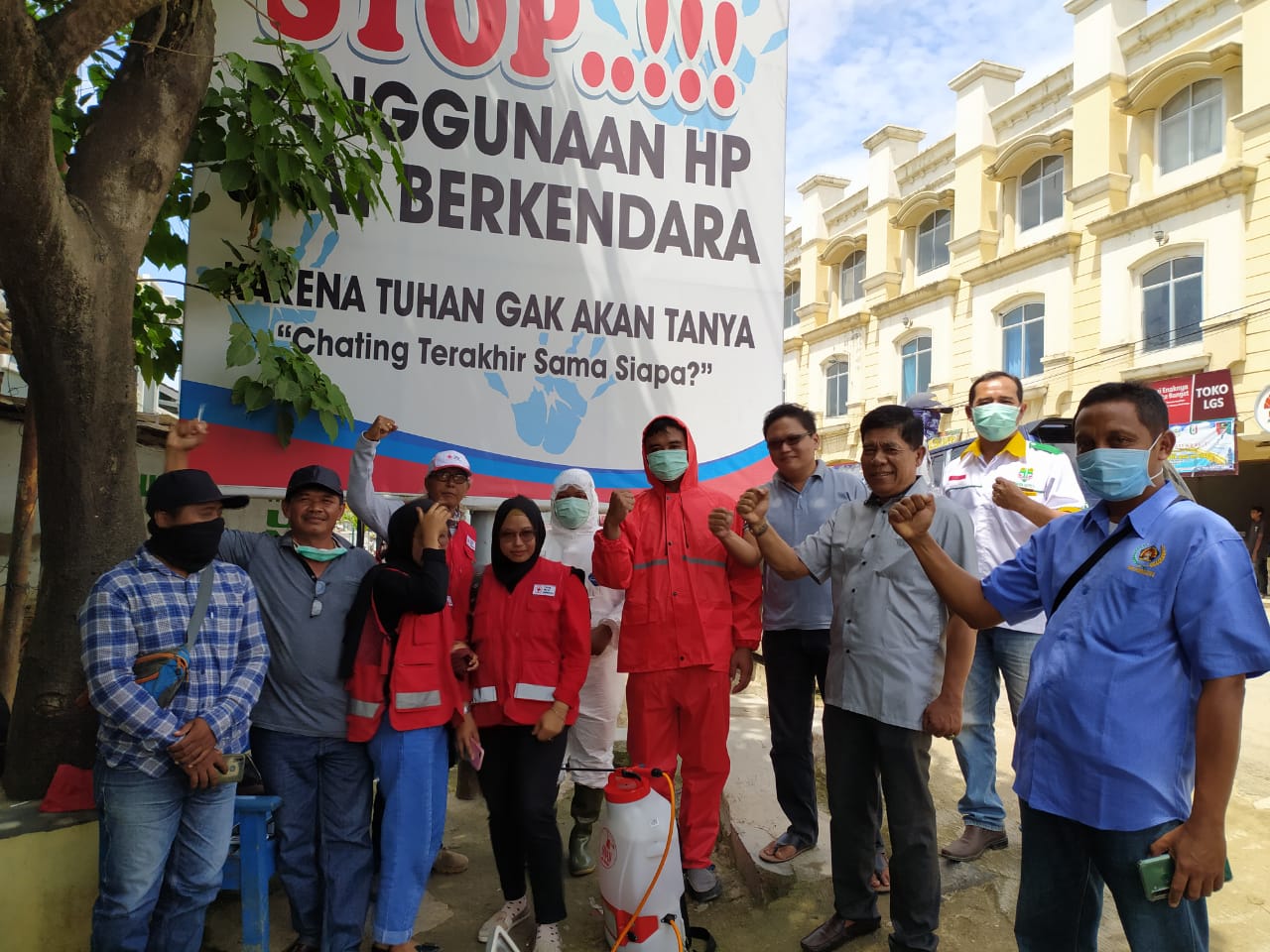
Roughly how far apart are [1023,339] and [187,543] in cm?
1850

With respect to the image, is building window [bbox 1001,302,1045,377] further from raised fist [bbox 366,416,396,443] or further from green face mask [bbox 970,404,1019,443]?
raised fist [bbox 366,416,396,443]

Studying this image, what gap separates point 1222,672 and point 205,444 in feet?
11.1

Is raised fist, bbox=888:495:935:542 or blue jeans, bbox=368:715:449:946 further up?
raised fist, bbox=888:495:935:542

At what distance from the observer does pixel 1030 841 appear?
209 cm

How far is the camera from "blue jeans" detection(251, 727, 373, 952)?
2.74 meters

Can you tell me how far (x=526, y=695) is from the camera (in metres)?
2.92

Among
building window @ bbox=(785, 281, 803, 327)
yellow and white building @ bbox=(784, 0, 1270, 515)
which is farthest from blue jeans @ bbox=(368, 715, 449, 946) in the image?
building window @ bbox=(785, 281, 803, 327)

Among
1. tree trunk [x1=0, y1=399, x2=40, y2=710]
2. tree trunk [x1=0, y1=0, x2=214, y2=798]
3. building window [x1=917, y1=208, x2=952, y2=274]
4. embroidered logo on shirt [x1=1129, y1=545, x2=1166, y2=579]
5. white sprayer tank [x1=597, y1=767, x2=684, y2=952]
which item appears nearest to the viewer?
embroidered logo on shirt [x1=1129, y1=545, x2=1166, y2=579]

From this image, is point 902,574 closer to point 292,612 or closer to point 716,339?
point 716,339

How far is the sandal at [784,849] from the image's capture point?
3486 mm

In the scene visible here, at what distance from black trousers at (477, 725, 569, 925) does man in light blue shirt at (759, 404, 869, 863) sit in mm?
985

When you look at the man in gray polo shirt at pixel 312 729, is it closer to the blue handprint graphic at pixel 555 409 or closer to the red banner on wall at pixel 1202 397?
the blue handprint graphic at pixel 555 409

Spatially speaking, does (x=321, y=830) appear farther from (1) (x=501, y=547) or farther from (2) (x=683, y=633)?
(2) (x=683, y=633)

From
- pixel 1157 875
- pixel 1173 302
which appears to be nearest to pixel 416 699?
pixel 1157 875
